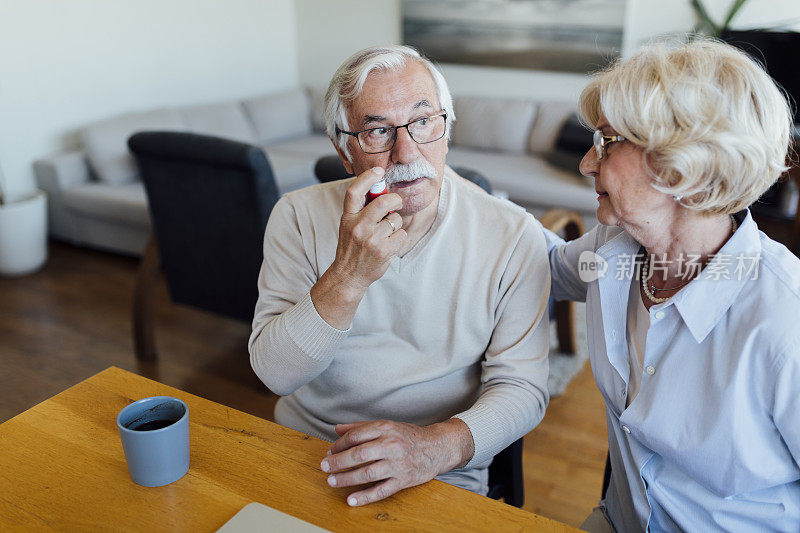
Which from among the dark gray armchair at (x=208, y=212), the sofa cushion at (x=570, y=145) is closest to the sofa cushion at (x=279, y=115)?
the sofa cushion at (x=570, y=145)

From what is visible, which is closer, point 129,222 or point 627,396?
point 627,396

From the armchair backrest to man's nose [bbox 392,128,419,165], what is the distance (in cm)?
100

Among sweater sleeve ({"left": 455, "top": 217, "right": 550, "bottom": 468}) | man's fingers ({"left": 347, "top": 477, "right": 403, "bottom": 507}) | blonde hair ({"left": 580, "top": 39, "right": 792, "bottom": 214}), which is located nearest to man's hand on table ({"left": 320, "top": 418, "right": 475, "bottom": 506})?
man's fingers ({"left": 347, "top": 477, "right": 403, "bottom": 507})

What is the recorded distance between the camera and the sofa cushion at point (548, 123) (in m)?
4.25

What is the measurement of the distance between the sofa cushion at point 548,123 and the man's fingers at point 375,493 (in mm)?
3631

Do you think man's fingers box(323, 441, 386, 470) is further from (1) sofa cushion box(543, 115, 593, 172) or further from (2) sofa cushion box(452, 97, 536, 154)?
(2) sofa cushion box(452, 97, 536, 154)

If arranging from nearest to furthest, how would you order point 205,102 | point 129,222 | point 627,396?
1. point 627,396
2. point 129,222
3. point 205,102

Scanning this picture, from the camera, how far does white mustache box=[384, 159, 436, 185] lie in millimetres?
1237

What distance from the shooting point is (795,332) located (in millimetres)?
876

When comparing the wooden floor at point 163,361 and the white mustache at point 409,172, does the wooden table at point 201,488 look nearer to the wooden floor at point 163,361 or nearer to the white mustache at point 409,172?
the white mustache at point 409,172

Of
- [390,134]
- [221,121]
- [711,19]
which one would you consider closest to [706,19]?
[711,19]

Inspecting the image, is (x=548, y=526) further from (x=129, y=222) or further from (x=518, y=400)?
(x=129, y=222)

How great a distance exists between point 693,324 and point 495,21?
13.3 feet

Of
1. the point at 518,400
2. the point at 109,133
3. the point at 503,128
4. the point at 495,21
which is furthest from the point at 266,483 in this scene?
the point at 495,21
